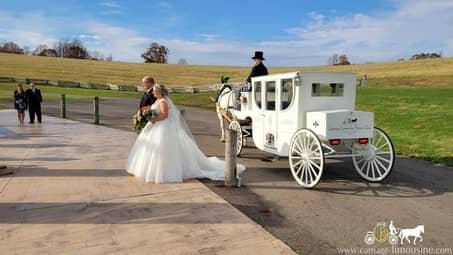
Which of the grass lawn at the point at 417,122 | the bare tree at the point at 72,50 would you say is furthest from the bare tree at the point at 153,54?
Answer: the grass lawn at the point at 417,122

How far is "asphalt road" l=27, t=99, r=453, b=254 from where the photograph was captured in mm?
4777

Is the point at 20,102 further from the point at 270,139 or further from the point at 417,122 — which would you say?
the point at 417,122

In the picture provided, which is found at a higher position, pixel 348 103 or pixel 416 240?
pixel 348 103

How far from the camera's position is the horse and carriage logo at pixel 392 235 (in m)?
4.71

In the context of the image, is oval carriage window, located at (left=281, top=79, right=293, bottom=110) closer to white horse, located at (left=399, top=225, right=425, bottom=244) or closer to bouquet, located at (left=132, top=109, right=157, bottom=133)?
bouquet, located at (left=132, top=109, right=157, bottom=133)

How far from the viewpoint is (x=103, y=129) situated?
14.9 m

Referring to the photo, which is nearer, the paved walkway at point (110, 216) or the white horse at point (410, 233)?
the paved walkway at point (110, 216)

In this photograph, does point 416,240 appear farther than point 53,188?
No

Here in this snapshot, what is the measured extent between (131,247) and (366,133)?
15.4ft

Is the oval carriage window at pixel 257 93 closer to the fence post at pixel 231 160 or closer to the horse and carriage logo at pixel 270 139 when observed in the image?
the horse and carriage logo at pixel 270 139

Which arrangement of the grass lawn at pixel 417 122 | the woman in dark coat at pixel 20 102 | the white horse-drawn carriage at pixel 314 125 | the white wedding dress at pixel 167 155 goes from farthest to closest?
the woman in dark coat at pixel 20 102, the grass lawn at pixel 417 122, the white wedding dress at pixel 167 155, the white horse-drawn carriage at pixel 314 125

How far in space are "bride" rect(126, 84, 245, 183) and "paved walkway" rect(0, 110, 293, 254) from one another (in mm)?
273

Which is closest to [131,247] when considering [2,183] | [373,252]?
[373,252]

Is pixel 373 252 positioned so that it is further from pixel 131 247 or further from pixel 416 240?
pixel 131 247
